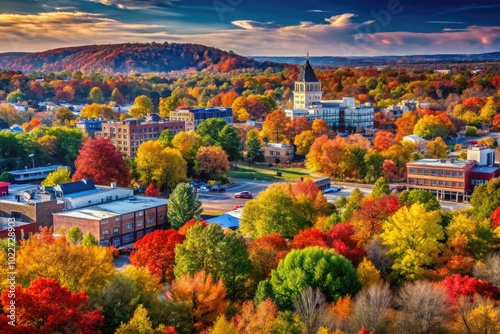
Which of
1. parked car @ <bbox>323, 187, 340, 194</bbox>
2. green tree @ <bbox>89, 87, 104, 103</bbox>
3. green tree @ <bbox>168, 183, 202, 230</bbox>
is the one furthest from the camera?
green tree @ <bbox>89, 87, 104, 103</bbox>

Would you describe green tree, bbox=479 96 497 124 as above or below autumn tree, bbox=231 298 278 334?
above

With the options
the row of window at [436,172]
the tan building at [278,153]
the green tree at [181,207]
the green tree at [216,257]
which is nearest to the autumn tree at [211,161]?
the tan building at [278,153]

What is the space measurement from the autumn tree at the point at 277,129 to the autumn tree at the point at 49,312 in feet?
118

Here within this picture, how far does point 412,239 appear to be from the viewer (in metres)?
22.2

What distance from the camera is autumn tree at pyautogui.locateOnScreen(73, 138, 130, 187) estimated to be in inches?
1348

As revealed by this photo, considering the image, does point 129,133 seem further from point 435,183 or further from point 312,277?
point 312,277

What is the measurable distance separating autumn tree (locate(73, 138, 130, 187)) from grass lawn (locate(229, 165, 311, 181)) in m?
9.13

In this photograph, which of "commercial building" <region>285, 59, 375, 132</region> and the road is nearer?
the road

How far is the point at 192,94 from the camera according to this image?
8938cm

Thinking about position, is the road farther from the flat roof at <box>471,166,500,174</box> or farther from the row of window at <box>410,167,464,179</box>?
the flat roof at <box>471,166,500,174</box>

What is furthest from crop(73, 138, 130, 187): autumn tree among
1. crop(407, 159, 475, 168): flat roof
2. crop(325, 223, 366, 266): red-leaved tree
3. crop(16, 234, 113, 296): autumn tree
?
crop(16, 234, 113, 296): autumn tree

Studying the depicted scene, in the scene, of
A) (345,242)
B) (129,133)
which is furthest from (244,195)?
(345,242)

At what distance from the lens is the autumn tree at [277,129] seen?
1978 inches

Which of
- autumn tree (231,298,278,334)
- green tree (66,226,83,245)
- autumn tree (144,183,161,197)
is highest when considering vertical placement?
autumn tree (144,183,161,197)
